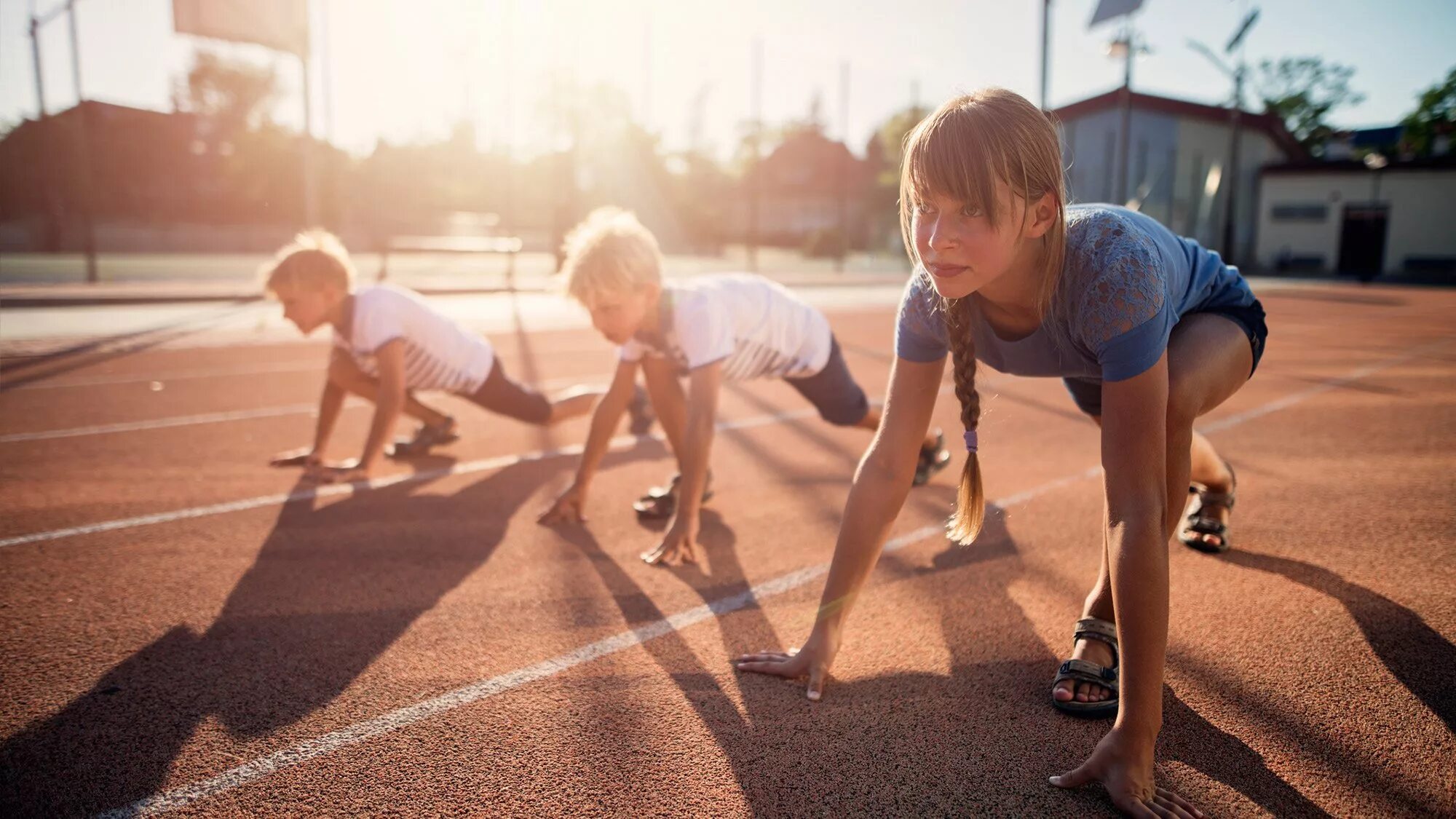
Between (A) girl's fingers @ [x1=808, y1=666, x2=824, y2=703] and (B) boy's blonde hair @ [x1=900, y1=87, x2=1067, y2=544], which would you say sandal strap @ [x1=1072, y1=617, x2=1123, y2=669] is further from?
(B) boy's blonde hair @ [x1=900, y1=87, x2=1067, y2=544]

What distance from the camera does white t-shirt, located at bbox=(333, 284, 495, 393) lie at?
4.87m

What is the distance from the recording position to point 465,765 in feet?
7.27

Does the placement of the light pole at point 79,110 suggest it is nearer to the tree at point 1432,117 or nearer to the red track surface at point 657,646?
the red track surface at point 657,646

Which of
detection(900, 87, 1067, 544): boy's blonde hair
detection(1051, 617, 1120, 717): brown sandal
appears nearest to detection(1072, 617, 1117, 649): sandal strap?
detection(1051, 617, 1120, 717): brown sandal

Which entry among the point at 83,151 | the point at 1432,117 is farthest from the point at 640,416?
the point at 1432,117

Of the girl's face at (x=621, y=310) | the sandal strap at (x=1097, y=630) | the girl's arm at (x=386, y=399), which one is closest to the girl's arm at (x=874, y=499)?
the sandal strap at (x=1097, y=630)

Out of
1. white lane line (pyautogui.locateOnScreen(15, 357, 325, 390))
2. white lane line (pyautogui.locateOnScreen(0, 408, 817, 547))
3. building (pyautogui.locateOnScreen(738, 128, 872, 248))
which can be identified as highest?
building (pyautogui.locateOnScreen(738, 128, 872, 248))

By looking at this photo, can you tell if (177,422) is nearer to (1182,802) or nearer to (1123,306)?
(1123,306)

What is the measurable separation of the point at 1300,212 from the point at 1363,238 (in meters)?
2.66

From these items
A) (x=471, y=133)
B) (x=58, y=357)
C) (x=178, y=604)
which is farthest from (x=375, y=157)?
(x=178, y=604)

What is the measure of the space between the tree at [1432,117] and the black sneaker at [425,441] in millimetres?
64645

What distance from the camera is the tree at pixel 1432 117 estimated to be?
51094 millimetres

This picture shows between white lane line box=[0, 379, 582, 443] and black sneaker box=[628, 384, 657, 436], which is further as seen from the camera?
black sneaker box=[628, 384, 657, 436]

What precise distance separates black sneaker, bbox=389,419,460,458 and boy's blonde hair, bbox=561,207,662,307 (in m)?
2.35
